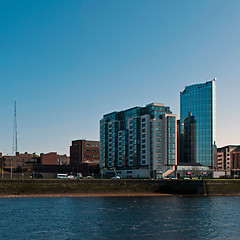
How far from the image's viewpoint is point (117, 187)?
155 metres

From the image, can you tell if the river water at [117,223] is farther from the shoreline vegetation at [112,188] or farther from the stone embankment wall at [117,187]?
the stone embankment wall at [117,187]

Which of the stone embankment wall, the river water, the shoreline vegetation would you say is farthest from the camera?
the stone embankment wall

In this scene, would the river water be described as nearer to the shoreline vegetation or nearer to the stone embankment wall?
the shoreline vegetation

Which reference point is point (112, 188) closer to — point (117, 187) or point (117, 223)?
point (117, 187)

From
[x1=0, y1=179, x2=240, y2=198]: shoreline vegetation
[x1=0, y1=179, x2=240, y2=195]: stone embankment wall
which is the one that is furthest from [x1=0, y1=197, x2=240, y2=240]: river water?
[x1=0, y1=179, x2=240, y2=195]: stone embankment wall

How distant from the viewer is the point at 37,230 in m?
67.9

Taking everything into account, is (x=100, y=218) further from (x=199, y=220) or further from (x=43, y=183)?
(x=43, y=183)

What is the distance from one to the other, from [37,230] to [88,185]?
84386 millimetres

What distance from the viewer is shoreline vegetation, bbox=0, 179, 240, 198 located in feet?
466

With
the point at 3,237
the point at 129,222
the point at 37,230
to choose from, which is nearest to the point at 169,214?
the point at 129,222

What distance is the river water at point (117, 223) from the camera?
63469 millimetres

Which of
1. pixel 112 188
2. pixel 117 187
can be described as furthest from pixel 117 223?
pixel 117 187

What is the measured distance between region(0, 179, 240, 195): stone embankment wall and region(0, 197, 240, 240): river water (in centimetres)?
4238

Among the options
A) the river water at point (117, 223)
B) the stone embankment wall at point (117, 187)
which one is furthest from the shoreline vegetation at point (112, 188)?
the river water at point (117, 223)
